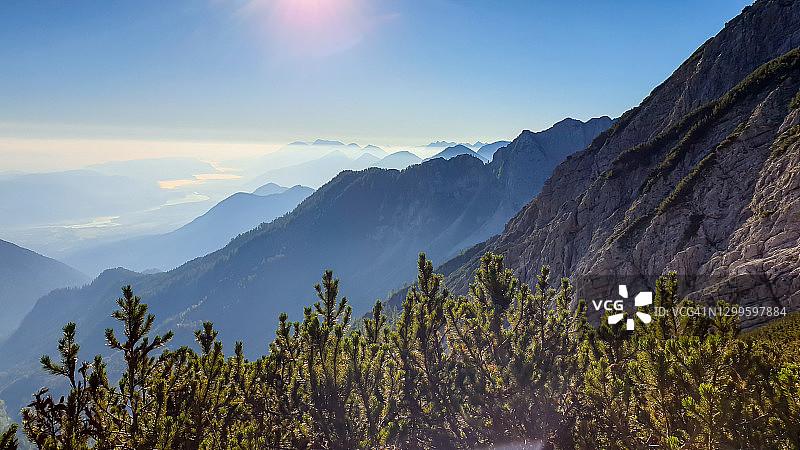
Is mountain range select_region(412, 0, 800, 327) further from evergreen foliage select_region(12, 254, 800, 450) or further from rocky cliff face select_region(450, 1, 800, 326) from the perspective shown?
evergreen foliage select_region(12, 254, 800, 450)

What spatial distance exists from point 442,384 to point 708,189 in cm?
3278

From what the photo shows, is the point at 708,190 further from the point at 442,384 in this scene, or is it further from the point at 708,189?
the point at 442,384

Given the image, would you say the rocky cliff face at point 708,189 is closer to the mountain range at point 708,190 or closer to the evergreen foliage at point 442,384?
the mountain range at point 708,190

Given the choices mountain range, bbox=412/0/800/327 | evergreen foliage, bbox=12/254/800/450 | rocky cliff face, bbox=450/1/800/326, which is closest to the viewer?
evergreen foliage, bbox=12/254/800/450

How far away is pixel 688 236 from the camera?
3322 cm

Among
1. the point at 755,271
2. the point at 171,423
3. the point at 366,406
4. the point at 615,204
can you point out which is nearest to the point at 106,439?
the point at 171,423

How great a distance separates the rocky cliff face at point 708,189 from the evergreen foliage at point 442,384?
9978 millimetres

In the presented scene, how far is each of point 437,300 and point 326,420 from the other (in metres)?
7.45

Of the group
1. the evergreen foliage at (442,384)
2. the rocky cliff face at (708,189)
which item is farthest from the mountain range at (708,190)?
the evergreen foliage at (442,384)

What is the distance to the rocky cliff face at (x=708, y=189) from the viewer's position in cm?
2583

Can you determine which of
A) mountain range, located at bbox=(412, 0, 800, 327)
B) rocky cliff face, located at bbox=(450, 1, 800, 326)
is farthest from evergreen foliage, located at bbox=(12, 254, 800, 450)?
rocky cliff face, located at bbox=(450, 1, 800, 326)

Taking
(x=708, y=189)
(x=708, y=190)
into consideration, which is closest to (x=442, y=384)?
(x=708, y=190)

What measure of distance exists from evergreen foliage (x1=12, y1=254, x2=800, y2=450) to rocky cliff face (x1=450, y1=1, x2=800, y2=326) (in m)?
9.98

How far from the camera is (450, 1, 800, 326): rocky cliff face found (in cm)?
2583
